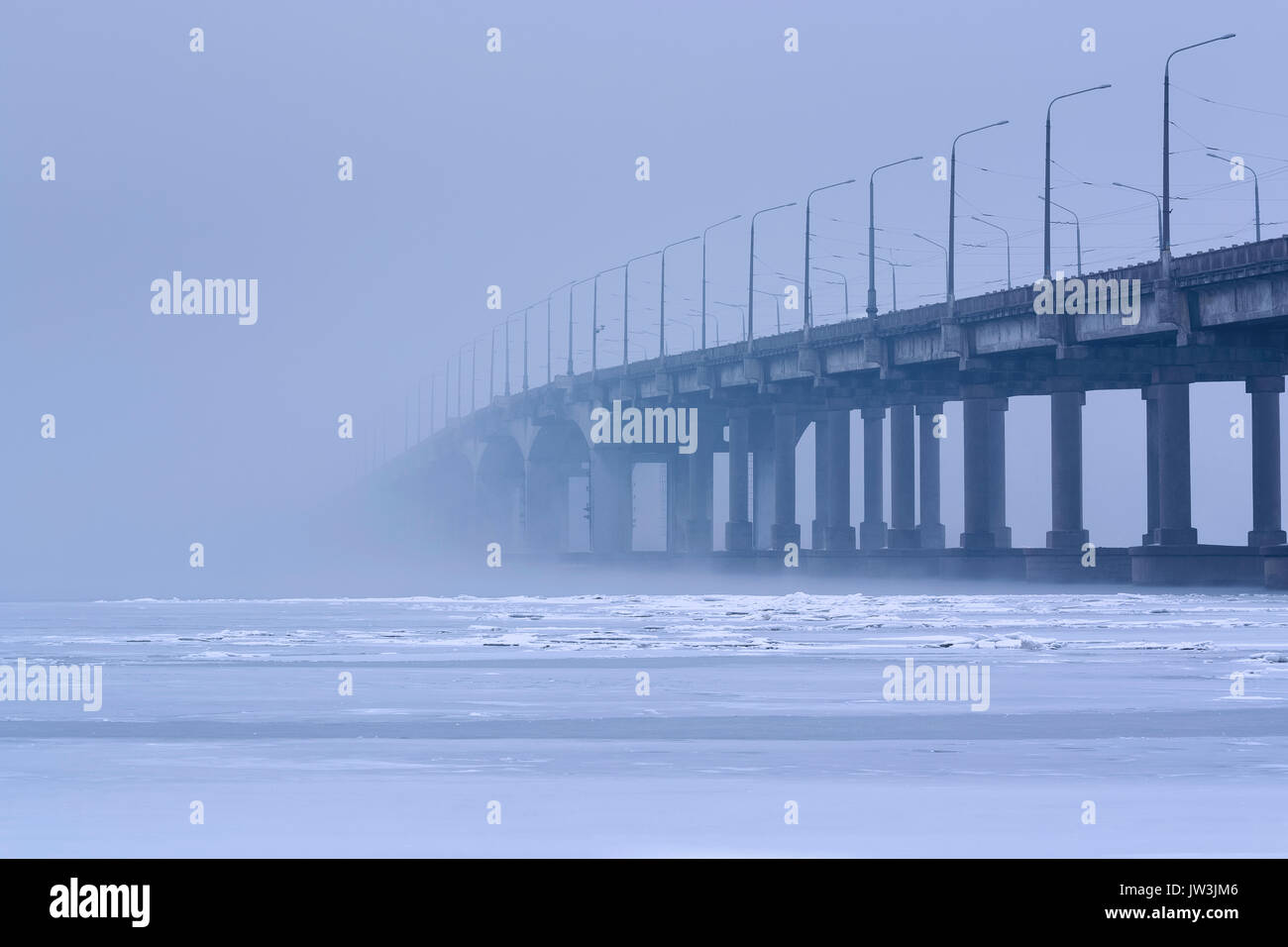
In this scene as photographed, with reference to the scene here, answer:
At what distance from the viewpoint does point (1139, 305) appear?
85.1 meters

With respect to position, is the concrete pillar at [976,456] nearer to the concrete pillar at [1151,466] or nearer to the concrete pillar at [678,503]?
the concrete pillar at [1151,466]

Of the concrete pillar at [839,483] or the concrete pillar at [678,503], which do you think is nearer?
the concrete pillar at [839,483]

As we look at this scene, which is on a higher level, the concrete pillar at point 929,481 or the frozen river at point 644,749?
the concrete pillar at point 929,481

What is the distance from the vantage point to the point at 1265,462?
108 metres

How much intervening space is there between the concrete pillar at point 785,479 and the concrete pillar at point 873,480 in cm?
619

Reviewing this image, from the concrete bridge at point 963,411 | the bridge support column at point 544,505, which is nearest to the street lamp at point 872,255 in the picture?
the concrete bridge at point 963,411

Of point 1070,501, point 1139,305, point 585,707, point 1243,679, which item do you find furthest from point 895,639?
point 1070,501

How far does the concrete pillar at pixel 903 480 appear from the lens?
11944cm

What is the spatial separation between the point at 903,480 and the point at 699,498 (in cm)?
3259

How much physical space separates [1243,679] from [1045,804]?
1273 centimetres

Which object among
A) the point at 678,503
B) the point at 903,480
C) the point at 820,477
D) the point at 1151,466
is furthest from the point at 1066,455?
the point at 678,503
